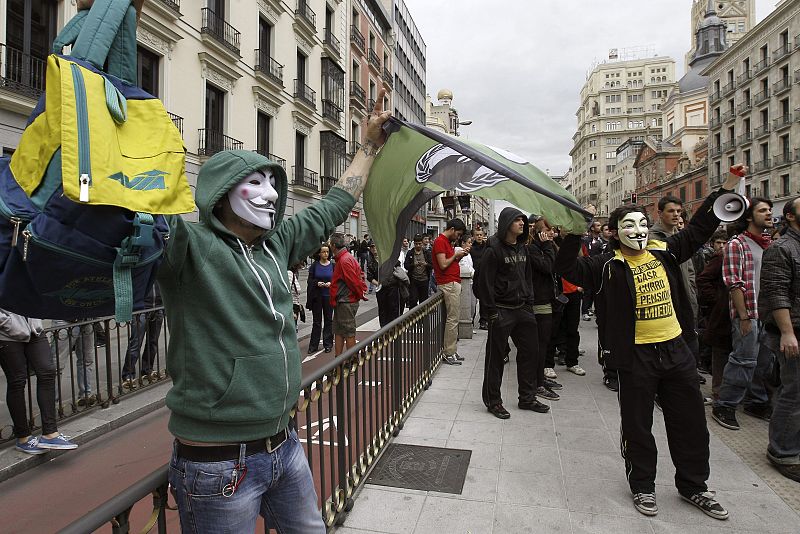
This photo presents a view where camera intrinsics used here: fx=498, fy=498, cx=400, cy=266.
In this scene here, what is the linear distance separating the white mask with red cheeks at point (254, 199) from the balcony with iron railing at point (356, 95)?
30881 mm

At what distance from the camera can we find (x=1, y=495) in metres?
3.84

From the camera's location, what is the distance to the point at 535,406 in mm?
5234

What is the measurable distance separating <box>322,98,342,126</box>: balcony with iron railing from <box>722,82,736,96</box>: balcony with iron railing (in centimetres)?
4279

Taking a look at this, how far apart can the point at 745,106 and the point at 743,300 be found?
53988 millimetres

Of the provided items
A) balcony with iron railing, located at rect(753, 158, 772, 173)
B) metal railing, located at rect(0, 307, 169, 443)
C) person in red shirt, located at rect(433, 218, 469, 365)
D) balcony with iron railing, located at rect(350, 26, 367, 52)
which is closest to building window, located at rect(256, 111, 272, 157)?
balcony with iron railing, located at rect(350, 26, 367, 52)

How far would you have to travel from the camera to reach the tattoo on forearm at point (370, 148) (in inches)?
105

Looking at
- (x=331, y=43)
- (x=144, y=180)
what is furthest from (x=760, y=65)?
(x=144, y=180)

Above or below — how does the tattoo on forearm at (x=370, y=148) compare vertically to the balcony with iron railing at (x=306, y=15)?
below

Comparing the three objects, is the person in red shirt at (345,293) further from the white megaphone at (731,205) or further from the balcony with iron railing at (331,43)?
the balcony with iron railing at (331,43)

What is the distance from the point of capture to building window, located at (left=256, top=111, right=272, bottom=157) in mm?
21062

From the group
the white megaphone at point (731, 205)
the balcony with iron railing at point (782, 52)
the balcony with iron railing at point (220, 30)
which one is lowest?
the white megaphone at point (731, 205)

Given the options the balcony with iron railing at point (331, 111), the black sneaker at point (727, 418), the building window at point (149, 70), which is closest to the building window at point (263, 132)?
the balcony with iron railing at point (331, 111)

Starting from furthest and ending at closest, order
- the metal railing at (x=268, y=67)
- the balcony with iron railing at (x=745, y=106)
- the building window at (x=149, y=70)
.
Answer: the balcony with iron railing at (x=745, y=106) < the metal railing at (x=268, y=67) < the building window at (x=149, y=70)

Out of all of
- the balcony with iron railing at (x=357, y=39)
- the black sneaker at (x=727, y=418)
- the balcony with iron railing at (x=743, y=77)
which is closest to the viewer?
the black sneaker at (x=727, y=418)
